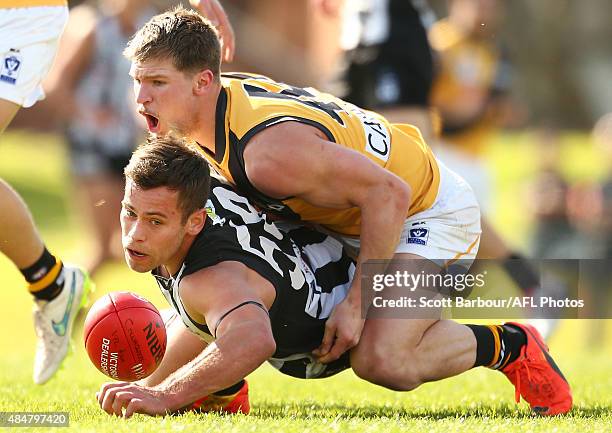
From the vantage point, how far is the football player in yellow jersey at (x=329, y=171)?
17.0ft

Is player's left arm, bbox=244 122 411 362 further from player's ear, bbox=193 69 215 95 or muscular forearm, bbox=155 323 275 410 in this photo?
muscular forearm, bbox=155 323 275 410

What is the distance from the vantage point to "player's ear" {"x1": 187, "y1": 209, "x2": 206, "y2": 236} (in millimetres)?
4980

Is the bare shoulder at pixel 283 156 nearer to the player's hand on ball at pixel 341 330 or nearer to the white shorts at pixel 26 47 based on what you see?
the player's hand on ball at pixel 341 330

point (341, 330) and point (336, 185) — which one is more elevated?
point (336, 185)

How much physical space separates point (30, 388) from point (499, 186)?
21.3m

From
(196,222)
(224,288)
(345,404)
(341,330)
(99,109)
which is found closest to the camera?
(224,288)

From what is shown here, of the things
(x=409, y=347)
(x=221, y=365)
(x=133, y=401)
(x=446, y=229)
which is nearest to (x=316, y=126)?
(x=446, y=229)

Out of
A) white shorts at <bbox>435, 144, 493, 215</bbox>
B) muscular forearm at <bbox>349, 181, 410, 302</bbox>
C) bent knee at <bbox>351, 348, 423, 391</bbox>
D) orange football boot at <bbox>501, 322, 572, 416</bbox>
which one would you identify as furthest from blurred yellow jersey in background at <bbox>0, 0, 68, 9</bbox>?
white shorts at <bbox>435, 144, 493, 215</bbox>

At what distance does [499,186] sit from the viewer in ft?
87.1

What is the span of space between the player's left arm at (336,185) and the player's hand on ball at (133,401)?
0.95 meters

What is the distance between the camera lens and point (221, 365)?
467 centimetres

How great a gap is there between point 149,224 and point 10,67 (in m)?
1.45

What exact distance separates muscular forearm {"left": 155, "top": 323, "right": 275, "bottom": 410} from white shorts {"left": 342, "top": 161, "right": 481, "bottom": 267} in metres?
1.27

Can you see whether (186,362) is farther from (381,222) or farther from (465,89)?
(465,89)
